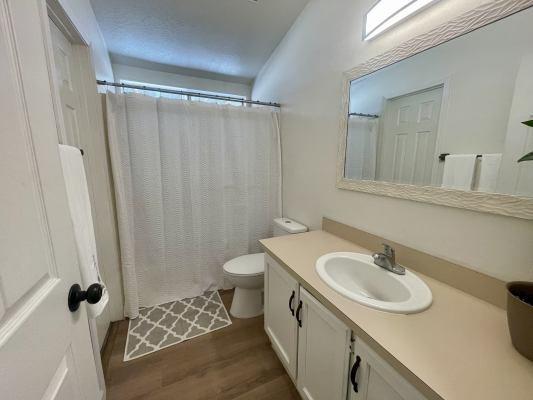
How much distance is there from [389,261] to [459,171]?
480 millimetres

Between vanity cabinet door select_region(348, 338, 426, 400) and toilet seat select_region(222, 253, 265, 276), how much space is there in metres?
1.03

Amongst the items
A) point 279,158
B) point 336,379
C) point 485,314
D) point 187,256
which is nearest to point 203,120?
point 279,158

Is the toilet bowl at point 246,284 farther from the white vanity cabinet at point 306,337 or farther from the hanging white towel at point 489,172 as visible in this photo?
the hanging white towel at point 489,172

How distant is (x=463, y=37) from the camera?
2.79 ft

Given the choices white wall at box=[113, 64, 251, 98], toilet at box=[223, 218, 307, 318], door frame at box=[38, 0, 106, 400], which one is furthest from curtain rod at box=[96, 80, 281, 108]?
toilet at box=[223, 218, 307, 318]

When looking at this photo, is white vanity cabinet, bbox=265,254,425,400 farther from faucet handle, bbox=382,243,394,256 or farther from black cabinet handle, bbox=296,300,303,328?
faucet handle, bbox=382,243,394,256

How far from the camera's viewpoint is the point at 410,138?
1.08 m

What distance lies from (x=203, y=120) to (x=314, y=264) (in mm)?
1543

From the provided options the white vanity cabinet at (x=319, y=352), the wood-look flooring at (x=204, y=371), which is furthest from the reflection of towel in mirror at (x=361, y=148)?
the wood-look flooring at (x=204, y=371)

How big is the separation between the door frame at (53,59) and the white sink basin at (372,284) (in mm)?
1028

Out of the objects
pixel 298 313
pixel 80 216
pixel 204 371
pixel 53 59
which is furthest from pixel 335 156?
pixel 204 371

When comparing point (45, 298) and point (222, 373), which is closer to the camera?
point (45, 298)

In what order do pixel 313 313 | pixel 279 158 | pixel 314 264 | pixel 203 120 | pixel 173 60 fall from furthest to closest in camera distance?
pixel 173 60, pixel 279 158, pixel 203 120, pixel 314 264, pixel 313 313

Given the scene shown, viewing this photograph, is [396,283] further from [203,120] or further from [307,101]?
[203,120]
